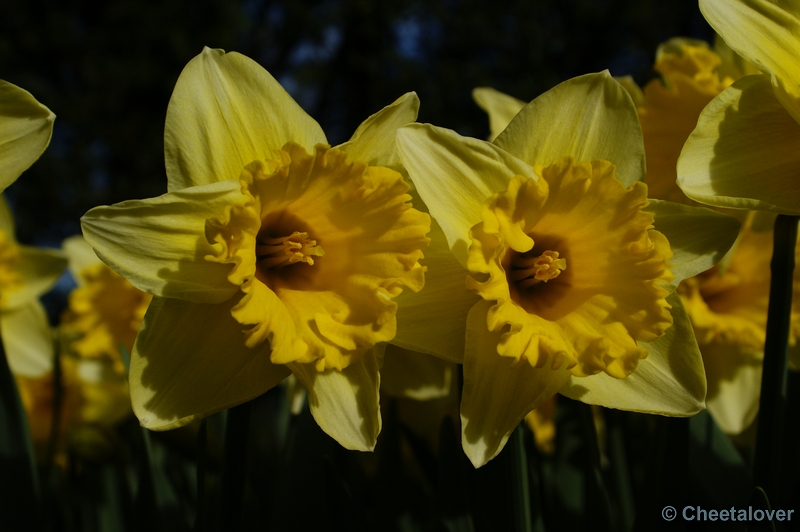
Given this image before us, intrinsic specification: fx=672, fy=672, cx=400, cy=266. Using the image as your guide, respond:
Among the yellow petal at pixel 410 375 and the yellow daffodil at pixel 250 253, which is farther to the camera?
the yellow petal at pixel 410 375

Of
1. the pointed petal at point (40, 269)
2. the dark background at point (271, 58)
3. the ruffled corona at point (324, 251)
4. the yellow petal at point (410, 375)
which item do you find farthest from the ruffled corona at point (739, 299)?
the dark background at point (271, 58)

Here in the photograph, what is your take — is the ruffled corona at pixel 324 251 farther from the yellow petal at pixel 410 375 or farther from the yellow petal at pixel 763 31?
the yellow petal at pixel 763 31

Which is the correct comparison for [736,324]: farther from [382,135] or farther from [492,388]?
[382,135]

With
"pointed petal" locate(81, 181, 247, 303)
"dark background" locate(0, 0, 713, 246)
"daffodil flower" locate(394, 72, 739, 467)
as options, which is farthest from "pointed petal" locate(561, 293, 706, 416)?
"dark background" locate(0, 0, 713, 246)

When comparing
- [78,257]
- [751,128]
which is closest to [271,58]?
[78,257]

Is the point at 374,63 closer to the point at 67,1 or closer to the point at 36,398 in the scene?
the point at 67,1

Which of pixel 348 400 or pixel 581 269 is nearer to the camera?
pixel 348 400

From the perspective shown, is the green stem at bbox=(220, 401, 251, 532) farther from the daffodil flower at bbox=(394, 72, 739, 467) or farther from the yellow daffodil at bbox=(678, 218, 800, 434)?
the yellow daffodil at bbox=(678, 218, 800, 434)
